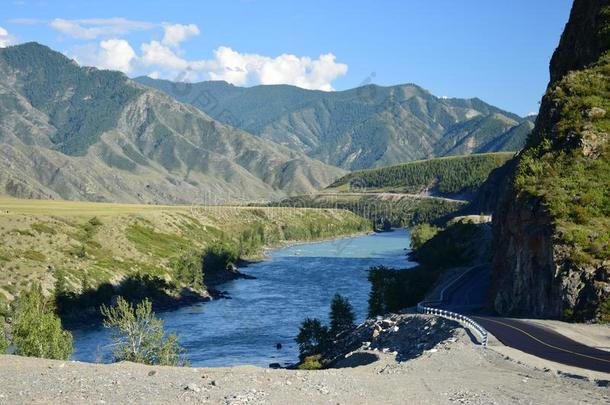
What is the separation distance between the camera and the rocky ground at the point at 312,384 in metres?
30.6

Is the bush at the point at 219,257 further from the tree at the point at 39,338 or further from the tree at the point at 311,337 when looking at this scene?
the tree at the point at 39,338

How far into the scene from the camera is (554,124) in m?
78.5

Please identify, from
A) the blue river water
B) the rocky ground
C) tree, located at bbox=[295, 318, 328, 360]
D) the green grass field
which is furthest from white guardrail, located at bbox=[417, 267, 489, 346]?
the green grass field

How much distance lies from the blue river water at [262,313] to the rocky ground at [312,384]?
26.1 m

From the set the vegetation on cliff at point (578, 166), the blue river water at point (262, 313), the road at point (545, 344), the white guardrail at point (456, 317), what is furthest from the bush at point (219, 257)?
the road at point (545, 344)

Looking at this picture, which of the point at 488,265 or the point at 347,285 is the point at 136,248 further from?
the point at 488,265

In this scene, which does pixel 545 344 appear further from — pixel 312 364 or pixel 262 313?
pixel 262 313

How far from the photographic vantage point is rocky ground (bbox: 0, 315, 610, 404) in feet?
100

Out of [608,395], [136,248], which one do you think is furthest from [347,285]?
[608,395]

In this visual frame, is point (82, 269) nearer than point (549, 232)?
No

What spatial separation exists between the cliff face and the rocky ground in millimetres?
16694

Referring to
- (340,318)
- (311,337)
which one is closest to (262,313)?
(340,318)

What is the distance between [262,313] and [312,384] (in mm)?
73409

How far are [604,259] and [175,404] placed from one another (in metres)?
38.0
